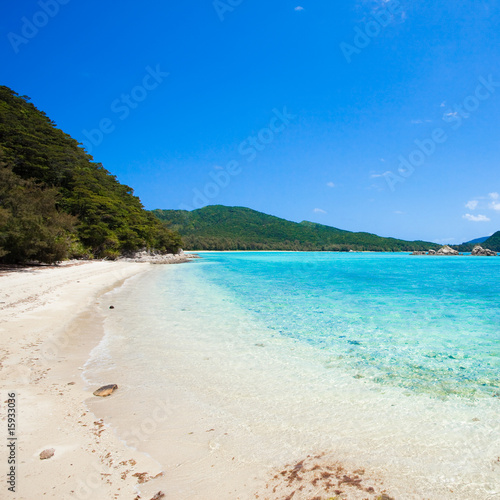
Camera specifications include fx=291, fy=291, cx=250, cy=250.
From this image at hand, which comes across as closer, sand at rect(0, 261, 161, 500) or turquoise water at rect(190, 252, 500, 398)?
sand at rect(0, 261, 161, 500)

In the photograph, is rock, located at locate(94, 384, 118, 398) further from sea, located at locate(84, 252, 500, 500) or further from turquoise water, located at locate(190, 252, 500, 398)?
turquoise water, located at locate(190, 252, 500, 398)

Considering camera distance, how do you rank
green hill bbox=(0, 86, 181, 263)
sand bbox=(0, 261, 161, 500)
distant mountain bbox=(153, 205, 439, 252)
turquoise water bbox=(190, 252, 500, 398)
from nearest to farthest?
sand bbox=(0, 261, 161, 500) → turquoise water bbox=(190, 252, 500, 398) → green hill bbox=(0, 86, 181, 263) → distant mountain bbox=(153, 205, 439, 252)

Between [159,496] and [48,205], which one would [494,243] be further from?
[159,496]

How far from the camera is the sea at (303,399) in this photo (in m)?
3.09

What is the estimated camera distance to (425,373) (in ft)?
19.8

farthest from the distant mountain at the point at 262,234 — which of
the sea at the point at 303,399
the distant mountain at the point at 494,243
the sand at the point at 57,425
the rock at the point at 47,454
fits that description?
the rock at the point at 47,454

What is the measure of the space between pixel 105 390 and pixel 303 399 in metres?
3.24

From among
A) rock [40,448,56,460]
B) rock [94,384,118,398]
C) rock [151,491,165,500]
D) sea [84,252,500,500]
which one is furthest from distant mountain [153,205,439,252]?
rock [151,491,165,500]

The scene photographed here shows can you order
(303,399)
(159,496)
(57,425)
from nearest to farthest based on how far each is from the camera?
(159,496), (57,425), (303,399)

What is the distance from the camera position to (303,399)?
4828 mm

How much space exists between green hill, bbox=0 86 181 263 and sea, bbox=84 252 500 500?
40.5 ft

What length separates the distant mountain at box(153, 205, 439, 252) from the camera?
509 ft

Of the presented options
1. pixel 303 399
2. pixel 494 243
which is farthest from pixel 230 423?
pixel 494 243

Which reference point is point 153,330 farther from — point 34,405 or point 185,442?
point 185,442
